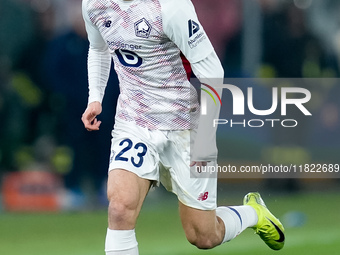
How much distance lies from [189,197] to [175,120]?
497 mm

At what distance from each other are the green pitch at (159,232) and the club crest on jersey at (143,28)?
2.33m

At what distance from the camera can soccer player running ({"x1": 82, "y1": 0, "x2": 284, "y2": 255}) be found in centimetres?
592

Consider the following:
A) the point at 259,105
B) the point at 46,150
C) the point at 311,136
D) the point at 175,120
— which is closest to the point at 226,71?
the point at 259,105

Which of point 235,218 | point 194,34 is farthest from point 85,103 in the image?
A: point 194,34

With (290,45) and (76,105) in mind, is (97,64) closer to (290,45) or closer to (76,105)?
(76,105)

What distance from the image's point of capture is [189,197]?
20.8 ft

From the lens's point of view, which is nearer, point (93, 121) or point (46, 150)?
point (93, 121)

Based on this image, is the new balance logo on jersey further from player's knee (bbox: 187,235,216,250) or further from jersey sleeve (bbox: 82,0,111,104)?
player's knee (bbox: 187,235,216,250)

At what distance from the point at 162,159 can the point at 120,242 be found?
694 millimetres

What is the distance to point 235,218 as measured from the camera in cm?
682

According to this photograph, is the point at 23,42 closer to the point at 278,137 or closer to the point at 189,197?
the point at 278,137

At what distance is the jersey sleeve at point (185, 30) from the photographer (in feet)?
19.4

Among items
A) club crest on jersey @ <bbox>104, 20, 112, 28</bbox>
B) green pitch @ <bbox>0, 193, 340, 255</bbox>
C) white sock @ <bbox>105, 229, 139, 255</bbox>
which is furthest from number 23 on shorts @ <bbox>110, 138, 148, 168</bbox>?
green pitch @ <bbox>0, 193, 340, 255</bbox>

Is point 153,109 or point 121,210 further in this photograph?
point 153,109
